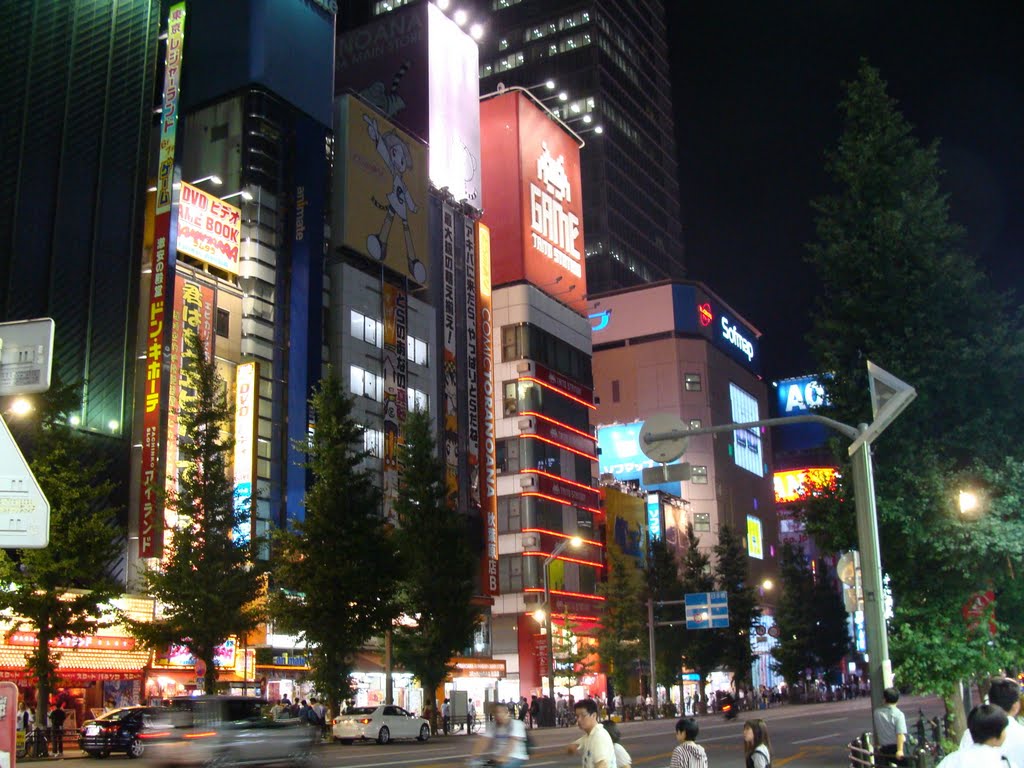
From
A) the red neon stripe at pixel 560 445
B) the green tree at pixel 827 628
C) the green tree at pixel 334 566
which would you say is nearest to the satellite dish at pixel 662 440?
the green tree at pixel 334 566

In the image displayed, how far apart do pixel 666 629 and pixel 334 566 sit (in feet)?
114

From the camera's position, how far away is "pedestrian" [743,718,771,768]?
10148 millimetres

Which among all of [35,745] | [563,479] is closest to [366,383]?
[563,479]

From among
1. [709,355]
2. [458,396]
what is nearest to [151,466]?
[458,396]

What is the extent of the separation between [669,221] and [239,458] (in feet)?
407

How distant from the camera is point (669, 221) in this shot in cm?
15875

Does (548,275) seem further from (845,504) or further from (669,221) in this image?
(669,221)

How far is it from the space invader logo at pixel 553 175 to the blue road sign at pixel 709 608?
109 feet

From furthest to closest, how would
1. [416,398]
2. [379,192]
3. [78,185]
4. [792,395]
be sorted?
[792,395] → [416,398] → [379,192] → [78,185]

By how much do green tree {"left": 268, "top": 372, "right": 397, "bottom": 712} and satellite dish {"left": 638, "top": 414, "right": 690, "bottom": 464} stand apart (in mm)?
21617

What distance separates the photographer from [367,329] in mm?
53688

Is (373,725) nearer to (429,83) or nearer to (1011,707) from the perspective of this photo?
(1011,707)

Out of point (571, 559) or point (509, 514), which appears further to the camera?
point (571, 559)

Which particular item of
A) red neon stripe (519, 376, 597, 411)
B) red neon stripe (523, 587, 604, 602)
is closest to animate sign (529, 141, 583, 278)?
red neon stripe (519, 376, 597, 411)
